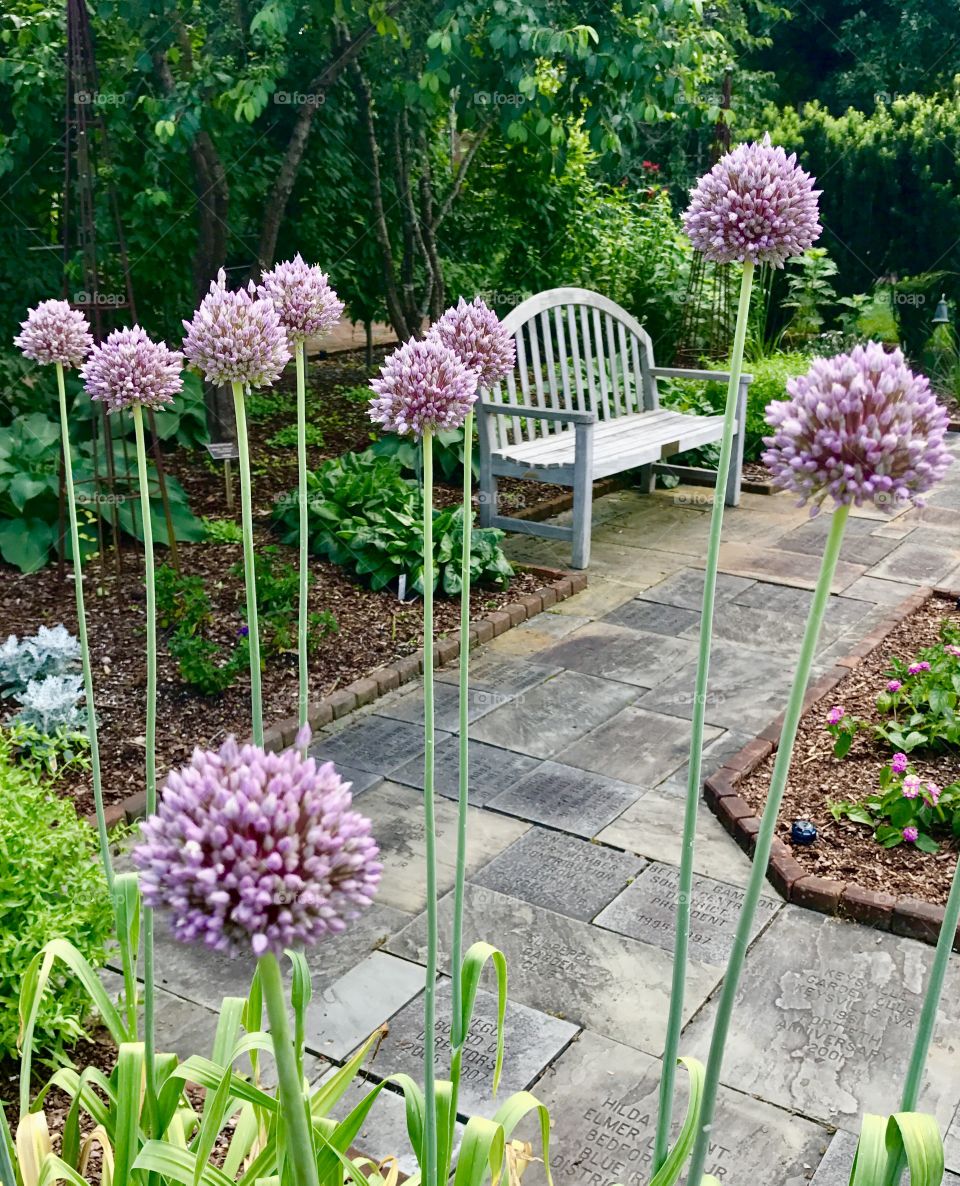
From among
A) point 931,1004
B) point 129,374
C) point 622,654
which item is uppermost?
point 129,374

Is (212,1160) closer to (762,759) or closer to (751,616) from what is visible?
(762,759)

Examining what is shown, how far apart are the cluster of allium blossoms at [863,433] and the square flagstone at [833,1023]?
195cm

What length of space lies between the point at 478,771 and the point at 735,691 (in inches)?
47.5

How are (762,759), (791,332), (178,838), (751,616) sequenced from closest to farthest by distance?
(178,838), (762,759), (751,616), (791,332)

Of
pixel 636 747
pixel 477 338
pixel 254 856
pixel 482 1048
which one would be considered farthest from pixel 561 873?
pixel 254 856

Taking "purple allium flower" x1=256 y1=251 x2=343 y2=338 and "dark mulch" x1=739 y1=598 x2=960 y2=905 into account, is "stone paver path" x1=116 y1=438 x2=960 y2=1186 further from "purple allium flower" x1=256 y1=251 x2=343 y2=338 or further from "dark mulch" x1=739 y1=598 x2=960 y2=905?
"purple allium flower" x1=256 y1=251 x2=343 y2=338

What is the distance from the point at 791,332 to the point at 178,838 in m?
10.4

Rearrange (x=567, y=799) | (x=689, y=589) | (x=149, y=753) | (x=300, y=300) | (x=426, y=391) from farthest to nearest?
(x=689, y=589) < (x=567, y=799) < (x=300, y=300) < (x=149, y=753) < (x=426, y=391)

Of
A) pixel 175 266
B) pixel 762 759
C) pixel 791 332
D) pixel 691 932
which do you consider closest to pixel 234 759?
pixel 691 932

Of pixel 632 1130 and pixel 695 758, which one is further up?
pixel 695 758

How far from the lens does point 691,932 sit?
10.5 feet

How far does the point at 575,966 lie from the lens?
3.07m

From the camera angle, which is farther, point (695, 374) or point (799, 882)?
point (695, 374)

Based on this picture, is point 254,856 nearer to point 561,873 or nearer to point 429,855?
point 429,855
